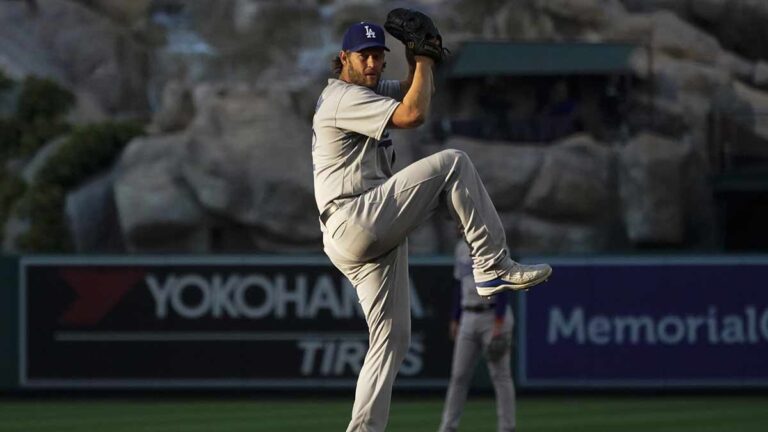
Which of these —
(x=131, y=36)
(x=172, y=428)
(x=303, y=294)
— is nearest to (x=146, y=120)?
(x=131, y=36)

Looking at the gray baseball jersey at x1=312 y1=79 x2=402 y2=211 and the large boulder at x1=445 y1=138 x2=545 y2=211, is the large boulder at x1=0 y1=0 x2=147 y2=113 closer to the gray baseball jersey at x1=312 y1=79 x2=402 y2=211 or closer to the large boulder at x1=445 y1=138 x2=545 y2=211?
the large boulder at x1=445 y1=138 x2=545 y2=211

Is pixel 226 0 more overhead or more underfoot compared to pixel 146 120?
more overhead

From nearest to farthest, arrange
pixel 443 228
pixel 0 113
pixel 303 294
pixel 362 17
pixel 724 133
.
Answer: pixel 303 294 < pixel 443 228 < pixel 724 133 < pixel 0 113 < pixel 362 17

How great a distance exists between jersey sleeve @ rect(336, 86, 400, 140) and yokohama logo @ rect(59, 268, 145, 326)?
8.89 metres

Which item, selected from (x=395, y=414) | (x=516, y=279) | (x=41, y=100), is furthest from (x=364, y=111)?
(x=41, y=100)

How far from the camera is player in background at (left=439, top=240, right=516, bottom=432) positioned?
10781 millimetres

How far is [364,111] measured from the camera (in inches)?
264

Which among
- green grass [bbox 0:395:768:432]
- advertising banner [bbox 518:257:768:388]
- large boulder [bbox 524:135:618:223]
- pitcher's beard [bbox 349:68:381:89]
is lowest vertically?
green grass [bbox 0:395:768:432]

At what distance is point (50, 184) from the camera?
80.6 feet

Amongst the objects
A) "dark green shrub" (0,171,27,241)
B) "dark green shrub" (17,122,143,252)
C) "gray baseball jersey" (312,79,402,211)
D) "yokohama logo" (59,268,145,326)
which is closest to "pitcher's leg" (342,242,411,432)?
"gray baseball jersey" (312,79,402,211)

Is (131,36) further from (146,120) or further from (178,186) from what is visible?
(178,186)

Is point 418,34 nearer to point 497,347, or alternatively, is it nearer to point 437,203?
point 437,203

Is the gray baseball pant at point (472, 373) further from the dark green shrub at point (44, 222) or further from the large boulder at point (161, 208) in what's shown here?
the dark green shrub at point (44, 222)

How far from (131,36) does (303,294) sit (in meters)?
19.2
